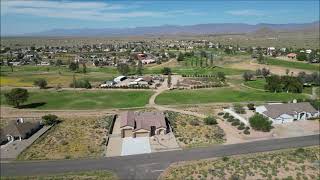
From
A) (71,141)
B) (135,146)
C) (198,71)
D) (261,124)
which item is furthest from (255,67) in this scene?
(71,141)

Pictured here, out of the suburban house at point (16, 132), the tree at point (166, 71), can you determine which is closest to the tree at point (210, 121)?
the suburban house at point (16, 132)

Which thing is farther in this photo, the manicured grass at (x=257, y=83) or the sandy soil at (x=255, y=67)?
the sandy soil at (x=255, y=67)

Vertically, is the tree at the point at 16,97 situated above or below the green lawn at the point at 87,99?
above

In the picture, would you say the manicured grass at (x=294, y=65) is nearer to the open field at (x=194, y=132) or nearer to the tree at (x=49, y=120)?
the open field at (x=194, y=132)

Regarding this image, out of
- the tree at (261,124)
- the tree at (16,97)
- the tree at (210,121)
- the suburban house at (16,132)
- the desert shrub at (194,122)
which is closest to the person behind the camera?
the suburban house at (16,132)

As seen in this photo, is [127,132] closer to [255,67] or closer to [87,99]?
[87,99]

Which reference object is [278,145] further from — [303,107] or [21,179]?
[21,179]

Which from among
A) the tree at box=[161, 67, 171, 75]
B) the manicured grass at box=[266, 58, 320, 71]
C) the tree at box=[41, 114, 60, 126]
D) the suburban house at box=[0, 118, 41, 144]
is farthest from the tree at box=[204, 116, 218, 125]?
the manicured grass at box=[266, 58, 320, 71]
